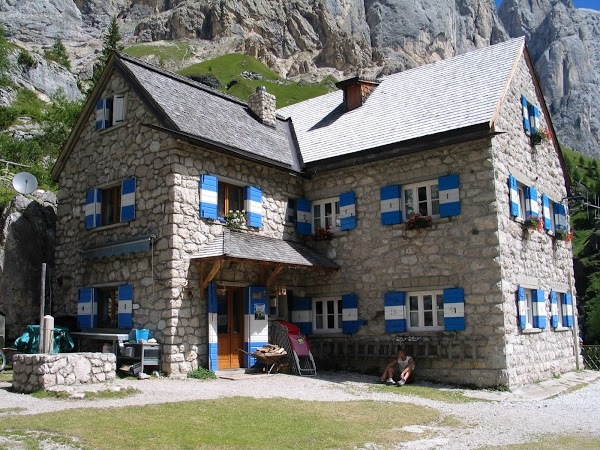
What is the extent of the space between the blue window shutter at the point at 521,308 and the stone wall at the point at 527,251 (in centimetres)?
15

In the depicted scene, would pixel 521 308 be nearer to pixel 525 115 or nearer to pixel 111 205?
pixel 525 115

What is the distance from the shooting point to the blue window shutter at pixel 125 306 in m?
14.9

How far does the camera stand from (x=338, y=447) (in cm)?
776

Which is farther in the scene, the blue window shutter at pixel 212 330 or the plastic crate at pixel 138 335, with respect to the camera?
the blue window shutter at pixel 212 330

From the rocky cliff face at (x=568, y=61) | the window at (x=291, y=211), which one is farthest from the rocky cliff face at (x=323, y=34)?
the window at (x=291, y=211)

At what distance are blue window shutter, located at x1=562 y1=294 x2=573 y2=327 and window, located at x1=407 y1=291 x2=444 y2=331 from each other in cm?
579

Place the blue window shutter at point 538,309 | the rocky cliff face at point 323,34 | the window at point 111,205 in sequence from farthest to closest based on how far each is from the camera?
the rocky cliff face at point 323,34 → the window at point 111,205 → the blue window shutter at point 538,309

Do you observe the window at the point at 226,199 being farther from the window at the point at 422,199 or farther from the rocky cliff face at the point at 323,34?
the rocky cliff face at the point at 323,34

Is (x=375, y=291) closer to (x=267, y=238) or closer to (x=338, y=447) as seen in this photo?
(x=267, y=238)

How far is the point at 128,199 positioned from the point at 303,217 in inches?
201

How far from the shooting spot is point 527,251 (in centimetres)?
1634

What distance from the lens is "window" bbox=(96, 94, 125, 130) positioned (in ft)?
54.1

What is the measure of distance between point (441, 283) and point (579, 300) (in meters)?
21.5

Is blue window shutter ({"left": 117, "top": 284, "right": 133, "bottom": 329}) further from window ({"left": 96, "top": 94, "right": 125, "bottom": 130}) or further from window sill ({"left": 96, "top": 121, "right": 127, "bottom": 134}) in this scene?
window ({"left": 96, "top": 94, "right": 125, "bottom": 130})
